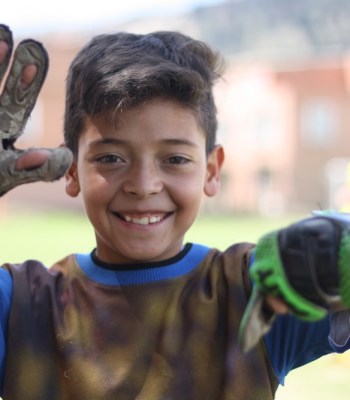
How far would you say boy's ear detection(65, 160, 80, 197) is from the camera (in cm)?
229

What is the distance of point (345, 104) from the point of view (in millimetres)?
30484

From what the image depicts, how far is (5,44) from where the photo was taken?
5.81 ft

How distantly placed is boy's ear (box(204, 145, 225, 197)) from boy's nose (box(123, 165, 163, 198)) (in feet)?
0.95

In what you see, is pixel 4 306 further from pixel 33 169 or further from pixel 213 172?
pixel 213 172

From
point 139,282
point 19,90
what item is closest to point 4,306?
point 139,282

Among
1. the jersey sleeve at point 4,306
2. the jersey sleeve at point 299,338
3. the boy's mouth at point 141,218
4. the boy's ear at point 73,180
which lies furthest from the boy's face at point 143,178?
the jersey sleeve at point 299,338

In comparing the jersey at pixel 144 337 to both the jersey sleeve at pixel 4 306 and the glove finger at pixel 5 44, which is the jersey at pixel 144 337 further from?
the glove finger at pixel 5 44

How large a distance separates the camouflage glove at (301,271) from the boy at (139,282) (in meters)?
0.43

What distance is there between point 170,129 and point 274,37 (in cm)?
8822

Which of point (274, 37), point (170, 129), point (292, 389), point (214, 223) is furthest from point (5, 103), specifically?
point (274, 37)

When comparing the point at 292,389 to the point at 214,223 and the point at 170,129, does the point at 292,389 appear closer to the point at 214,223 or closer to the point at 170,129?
the point at 170,129

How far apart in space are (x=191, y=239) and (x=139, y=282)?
13588 mm

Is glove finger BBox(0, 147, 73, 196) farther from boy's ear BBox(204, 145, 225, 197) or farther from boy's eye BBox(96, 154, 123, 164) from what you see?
boy's ear BBox(204, 145, 225, 197)

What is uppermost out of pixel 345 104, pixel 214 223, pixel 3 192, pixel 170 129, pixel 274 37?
pixel 274 37
